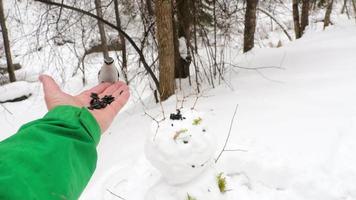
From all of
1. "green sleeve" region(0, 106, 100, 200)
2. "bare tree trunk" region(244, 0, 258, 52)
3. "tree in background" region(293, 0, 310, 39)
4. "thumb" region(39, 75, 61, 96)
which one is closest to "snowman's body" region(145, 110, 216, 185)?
"thumb" region(39, 75, 61, 96)

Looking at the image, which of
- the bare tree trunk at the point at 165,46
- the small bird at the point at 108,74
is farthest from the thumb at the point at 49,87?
the bare tree trunk at the point at 165,46

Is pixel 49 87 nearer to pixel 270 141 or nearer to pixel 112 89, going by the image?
pixel 112 89

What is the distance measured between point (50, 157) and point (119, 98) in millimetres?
909

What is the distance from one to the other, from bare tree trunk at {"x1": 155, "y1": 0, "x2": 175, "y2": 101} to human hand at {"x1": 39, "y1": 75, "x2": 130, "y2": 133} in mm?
2403

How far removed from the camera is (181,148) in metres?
2.41

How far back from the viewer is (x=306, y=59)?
16.2 feet

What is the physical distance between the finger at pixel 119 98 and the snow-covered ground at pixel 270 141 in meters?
0.64

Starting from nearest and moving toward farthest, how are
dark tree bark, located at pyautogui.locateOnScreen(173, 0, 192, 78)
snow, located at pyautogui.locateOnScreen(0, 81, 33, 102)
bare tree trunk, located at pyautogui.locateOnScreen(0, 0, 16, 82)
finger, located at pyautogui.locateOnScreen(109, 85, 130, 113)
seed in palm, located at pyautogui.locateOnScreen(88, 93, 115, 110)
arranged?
seed in palm, located at pyautogui.locateOnScreen(88, 93, 115, 110)
finger, located at pyautogui.locateOnScreen(109, 85, 130, 113)
dark tree bark, located at pyautogui.locateOnScreen(173, 0, 192, 78)
bare tree trunk, located at pyautogui.locateOnScreen(0, 0, 16, 82)
snow, located at pyautogui.locateOnScreen(0, 81, 33, 102)

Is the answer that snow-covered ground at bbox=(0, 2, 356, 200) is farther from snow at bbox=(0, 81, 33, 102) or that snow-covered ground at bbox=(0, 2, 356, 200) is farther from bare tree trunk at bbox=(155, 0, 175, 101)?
snow at bbox=(0, 81, 33, 102)

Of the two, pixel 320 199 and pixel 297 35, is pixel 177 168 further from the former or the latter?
pixel 297 35

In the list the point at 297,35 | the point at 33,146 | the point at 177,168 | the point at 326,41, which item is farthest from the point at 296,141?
the point at 297,35

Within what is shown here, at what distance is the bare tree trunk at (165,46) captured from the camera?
172 inches

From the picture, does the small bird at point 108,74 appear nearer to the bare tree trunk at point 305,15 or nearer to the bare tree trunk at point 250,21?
the bare tree trunk at point 250,21

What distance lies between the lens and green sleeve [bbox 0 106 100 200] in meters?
0.84
